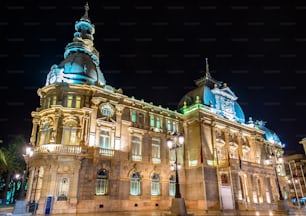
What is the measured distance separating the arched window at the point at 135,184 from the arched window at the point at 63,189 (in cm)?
816

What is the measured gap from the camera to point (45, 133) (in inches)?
1080

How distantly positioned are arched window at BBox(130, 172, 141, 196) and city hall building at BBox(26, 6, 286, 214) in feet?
0.41

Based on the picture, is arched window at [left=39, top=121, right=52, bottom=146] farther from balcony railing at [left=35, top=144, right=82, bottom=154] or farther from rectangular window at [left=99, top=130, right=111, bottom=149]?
rectangular window at [left=99, top=130, right=111, bottom=149]

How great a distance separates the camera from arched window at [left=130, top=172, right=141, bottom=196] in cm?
2935

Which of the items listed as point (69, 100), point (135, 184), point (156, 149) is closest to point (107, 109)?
point (69, 100)

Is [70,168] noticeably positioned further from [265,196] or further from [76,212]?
[265,196]

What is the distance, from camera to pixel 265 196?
39.2 m

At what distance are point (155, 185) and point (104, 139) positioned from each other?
992 cm

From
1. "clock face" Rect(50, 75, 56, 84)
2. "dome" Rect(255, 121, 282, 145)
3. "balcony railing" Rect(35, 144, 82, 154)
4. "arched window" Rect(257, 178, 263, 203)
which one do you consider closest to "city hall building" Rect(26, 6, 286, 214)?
"clock face" Rect(50, 75, 56, 84)

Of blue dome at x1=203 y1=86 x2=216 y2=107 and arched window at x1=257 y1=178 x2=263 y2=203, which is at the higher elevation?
blue dome at x1=203 y1=86 x2=216 y2=107

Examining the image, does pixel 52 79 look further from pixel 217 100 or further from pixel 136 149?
pixel 217 100

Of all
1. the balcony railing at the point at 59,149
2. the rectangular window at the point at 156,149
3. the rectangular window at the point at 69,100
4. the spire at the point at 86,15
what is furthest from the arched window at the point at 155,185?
the spire at the point at 86,15

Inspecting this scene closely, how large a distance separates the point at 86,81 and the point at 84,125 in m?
6.33

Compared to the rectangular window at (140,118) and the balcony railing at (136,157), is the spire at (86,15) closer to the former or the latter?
the rectangular window at (140,118)
